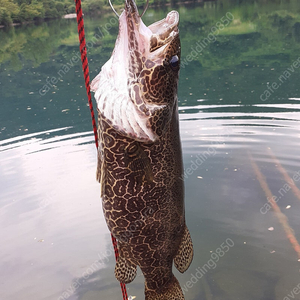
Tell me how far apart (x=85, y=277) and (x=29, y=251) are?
3.73 ft

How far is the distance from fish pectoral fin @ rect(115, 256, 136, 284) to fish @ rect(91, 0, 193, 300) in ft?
0.79

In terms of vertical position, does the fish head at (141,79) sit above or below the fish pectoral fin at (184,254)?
above

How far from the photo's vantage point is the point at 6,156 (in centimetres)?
844

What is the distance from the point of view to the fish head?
85.6 inches

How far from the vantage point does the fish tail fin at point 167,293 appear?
2949 millimetres

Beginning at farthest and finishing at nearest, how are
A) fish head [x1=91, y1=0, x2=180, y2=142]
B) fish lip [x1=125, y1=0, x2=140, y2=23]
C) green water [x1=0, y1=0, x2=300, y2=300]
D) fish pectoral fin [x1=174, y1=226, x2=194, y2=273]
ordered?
green water [x1=0, y1=0, x2=300, y2=300]
fish pectoral fin [x1=174, y1=226, x2=194, y2=273]
fish head [x1=91, y1=0, x2=180, y2=142]
fish lip [x1=125, y1=0, x2=140, y2=23]

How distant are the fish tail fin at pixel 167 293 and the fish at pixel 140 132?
1.68 ft

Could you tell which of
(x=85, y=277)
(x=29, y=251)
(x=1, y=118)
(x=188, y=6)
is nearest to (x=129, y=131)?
(x=85, y=277)

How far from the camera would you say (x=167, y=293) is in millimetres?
2971

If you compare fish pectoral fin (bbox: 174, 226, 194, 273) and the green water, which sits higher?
fish pectoral fin (bbox: 174, 226, 194, 273)

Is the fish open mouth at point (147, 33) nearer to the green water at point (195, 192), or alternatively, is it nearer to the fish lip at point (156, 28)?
the fish lip at point (156, 28)

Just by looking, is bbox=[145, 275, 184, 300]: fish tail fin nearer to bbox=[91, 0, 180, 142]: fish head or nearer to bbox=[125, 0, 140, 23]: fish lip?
Answer: bbox=[91, 0, 180, 142]: fish head

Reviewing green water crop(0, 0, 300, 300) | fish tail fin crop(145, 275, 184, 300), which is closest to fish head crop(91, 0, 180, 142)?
fish tail fin crop(145, 275, 184, 300)

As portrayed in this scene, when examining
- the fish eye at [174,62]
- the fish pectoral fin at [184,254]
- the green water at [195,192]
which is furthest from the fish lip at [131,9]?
the green water at [195,192]
